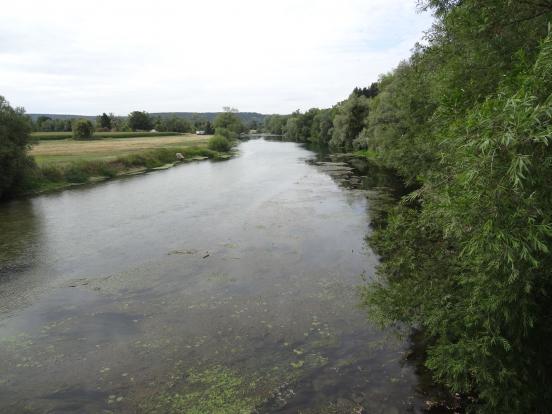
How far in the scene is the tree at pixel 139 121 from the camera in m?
130

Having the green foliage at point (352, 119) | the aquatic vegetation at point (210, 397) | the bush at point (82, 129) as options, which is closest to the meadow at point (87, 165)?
the green foliage at point (352, 119)

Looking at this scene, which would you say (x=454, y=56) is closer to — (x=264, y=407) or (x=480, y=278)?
(x=480, y=278)

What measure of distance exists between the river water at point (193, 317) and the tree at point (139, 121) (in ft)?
359

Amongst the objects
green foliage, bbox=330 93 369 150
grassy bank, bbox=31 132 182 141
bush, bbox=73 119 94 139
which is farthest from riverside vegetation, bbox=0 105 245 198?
bush, bbox=73 119 94 139

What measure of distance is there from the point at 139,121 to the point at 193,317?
12888cm

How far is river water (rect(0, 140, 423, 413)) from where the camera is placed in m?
9.96

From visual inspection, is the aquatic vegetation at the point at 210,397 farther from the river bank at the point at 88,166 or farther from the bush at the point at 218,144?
the bush at the point at 218,144

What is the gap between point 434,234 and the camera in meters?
11.0

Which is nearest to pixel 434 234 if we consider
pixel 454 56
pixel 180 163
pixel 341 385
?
pixel 341 385

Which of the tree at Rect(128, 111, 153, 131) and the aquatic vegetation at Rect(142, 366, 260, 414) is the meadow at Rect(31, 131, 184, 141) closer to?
the tree at Rect(128, 111, 153, 131)

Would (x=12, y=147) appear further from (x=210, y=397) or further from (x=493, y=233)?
(x=493, y=233)

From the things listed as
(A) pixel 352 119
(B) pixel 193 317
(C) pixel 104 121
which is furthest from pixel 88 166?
(C) pixel 104 121

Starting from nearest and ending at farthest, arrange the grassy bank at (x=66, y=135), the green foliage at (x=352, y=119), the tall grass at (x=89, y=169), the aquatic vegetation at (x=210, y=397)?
the aquatic vegetation at (x=210, y=397) → the tall grass at (x=89, y=169) → the green foliage at (x=352, y=119) → the grassy bank at (x=66, y=135)

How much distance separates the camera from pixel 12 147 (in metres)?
33.1
